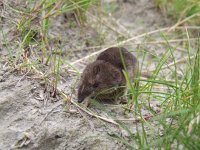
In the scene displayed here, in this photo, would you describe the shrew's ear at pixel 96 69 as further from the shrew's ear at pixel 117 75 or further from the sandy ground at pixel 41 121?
the sandy ground at pixel 41 121

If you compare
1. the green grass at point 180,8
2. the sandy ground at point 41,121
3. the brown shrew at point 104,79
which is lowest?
the sandy ground at point 41,121

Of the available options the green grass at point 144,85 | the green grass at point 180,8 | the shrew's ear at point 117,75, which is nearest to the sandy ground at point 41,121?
the green grass at point 144,85

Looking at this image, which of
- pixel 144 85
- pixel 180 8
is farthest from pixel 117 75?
pixel 180 8

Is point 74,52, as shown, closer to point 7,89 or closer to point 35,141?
point 7,89

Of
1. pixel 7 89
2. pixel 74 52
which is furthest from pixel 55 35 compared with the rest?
pixel 7 89

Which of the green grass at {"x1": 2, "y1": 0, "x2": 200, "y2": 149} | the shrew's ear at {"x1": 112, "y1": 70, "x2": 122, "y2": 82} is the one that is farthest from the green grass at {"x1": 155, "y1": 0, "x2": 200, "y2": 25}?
the shrew's ear at {"x1": 112, "y1": 70, "x2": 122, "y2": 82}

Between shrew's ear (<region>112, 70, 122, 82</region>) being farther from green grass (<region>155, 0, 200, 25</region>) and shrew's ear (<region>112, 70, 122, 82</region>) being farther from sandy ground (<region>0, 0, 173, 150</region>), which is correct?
green grass (<region>155, 0, 200, 25</region>)

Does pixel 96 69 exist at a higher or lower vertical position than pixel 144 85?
higher

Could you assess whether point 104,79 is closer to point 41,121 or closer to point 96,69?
point 96,69
